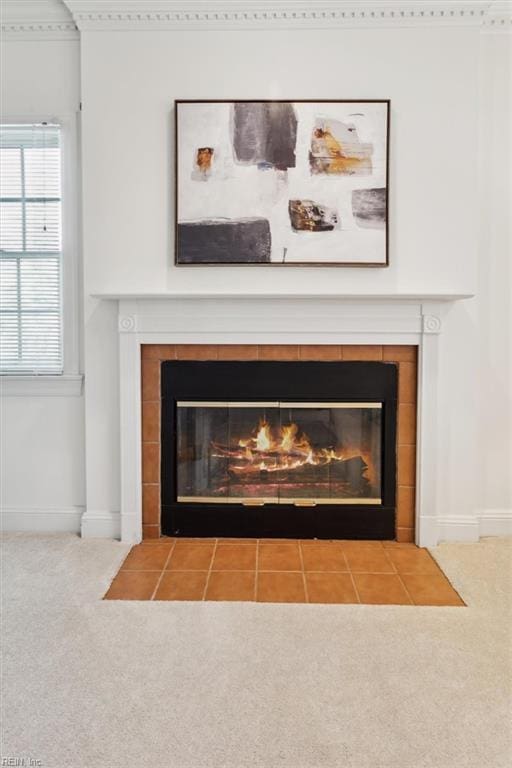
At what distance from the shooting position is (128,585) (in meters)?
2.74

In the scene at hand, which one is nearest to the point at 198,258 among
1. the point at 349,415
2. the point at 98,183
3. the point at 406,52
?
the point at 98,183

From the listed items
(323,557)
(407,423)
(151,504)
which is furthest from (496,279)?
(151,504)

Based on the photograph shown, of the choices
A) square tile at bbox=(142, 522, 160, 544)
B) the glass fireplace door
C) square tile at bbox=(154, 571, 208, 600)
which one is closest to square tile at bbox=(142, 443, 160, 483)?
the glass fireplace door

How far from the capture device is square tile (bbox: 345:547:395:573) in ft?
9.58

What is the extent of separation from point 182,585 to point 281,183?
2.05 metres

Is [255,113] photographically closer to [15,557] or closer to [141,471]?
[141,471]

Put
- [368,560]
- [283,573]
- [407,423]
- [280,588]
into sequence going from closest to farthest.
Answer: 1. [280,588]
2. [283,573]
3. [368,560]
4. [407,423]

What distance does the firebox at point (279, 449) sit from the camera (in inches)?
129

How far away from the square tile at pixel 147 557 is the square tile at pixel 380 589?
37.4 inches

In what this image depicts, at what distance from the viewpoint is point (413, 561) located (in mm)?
3029

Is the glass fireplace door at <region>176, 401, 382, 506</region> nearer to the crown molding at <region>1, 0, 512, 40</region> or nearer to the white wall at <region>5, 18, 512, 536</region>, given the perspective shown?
the white wall at <region>5, 18, 512, 536</region>

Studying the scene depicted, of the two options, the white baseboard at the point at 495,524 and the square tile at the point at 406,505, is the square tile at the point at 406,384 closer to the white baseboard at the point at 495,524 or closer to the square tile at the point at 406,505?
the square tile at the point at 406,505

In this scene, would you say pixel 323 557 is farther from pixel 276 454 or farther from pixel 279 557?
pixel 276 454

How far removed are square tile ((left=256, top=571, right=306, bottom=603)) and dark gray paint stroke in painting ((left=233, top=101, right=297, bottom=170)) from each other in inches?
80.5
